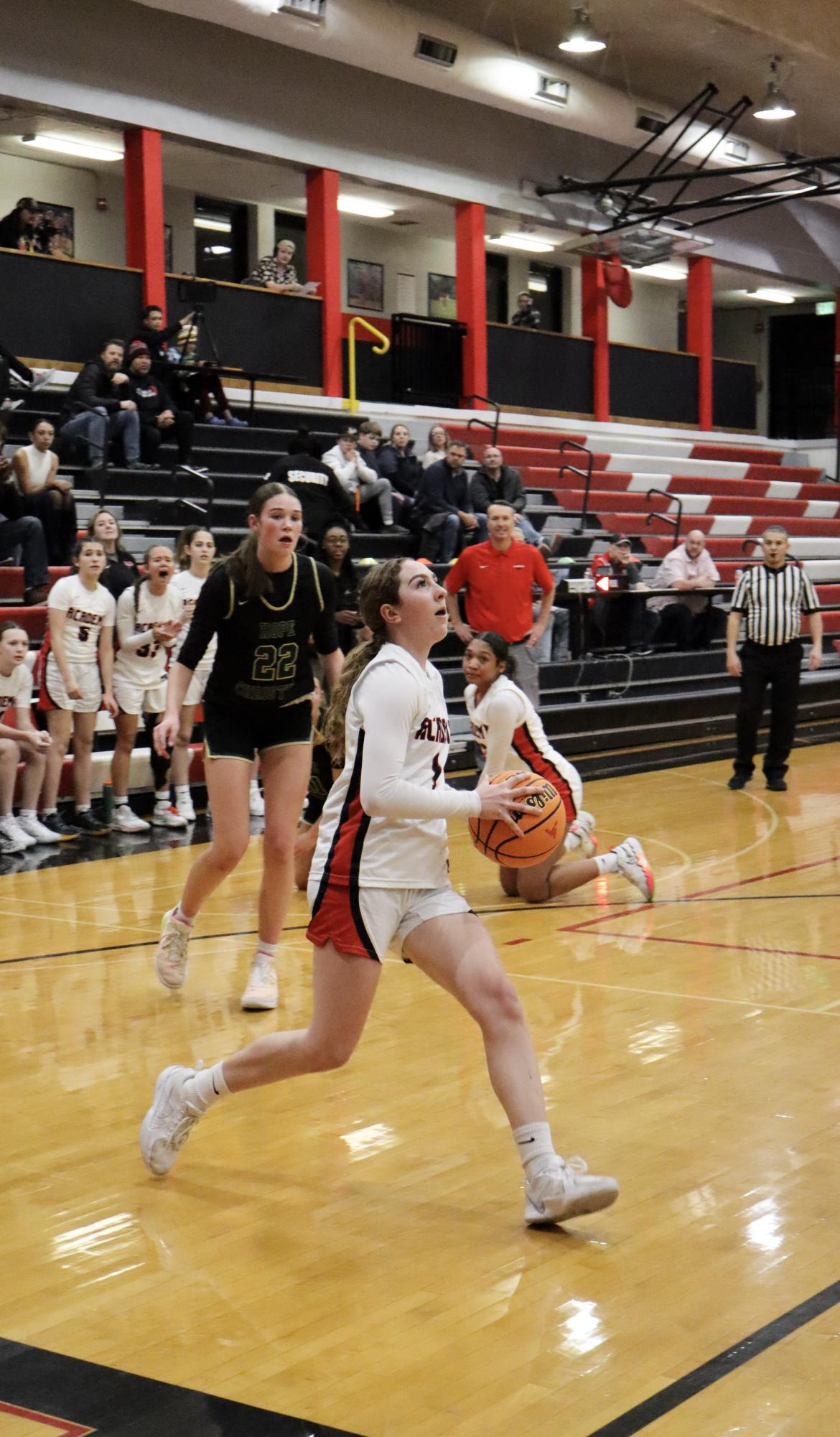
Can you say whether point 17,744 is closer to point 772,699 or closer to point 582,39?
point 772,699

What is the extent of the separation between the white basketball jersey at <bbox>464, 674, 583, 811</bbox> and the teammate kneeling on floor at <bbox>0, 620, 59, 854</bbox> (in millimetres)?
2909

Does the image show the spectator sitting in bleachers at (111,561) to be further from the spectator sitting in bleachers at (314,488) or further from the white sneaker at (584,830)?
the white sneaker at (584,830)

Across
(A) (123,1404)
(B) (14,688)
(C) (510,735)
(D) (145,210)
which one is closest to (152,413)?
(D) (145,210)

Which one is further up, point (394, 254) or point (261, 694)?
point (394, 254)

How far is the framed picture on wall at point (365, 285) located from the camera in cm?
2352

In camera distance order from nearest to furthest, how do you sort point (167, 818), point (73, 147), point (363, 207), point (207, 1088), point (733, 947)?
point (207, 1088)
point (733, 947)
point (167, 818)
point (73, 147)
point (363, 207)

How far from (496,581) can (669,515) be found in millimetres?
10122

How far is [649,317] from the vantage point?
28141 mm

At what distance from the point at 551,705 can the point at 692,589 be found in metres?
2.88

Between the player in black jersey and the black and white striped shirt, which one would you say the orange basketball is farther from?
the black and white striped shirt

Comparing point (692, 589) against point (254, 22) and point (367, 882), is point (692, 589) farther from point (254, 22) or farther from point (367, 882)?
point (367, 882)

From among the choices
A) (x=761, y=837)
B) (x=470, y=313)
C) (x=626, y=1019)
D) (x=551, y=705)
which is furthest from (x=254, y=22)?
(x=626, y=1019)

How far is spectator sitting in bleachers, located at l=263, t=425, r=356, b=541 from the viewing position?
41.0 feet

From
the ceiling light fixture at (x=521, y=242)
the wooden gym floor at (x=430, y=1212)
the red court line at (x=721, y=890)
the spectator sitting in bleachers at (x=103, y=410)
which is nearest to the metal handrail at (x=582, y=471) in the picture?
the ceiling light fixture at (x=521, y=242)
